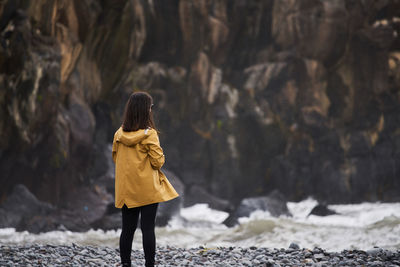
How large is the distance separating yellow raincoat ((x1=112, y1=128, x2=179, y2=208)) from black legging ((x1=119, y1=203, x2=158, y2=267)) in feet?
0.37

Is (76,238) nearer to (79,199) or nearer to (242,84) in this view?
(79,199)

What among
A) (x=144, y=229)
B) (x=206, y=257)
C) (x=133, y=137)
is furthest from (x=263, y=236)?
(x=133, y=137)

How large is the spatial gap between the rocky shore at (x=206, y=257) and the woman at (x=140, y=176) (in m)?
1.80

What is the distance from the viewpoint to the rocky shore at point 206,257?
657 centimetres

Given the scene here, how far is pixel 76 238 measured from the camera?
12750 millimetres

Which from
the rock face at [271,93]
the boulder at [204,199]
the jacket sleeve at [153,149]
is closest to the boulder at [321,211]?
the rock face at [271,93]

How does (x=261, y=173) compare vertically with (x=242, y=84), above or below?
below

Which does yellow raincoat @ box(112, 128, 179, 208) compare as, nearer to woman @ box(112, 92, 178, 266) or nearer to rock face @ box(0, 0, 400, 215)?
woman @ box(112, 92, 178, 266)

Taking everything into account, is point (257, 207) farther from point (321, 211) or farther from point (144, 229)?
point (144, 229)

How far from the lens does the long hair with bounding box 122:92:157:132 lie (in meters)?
5.19

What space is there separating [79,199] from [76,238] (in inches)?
124

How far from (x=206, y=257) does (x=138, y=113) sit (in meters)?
3.32

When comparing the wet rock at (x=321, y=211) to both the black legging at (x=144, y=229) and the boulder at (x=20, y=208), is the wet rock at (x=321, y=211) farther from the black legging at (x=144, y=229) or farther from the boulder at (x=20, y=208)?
the black legging at (x=144, y=229)

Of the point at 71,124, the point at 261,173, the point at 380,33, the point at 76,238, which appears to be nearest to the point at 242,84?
the point at 261,173
